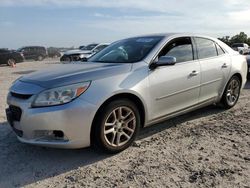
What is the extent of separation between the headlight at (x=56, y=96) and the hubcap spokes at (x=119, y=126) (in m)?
0.56

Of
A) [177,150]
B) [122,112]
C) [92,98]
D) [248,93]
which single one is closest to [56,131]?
[92,98]

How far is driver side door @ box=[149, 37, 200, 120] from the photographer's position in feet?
15.8

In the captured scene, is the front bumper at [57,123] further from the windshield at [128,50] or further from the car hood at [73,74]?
the windshield at [128,50]

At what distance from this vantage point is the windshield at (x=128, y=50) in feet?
16.6

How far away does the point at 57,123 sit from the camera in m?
3.95

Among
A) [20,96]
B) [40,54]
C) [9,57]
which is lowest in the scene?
[40,54]

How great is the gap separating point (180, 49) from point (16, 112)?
2.72 metres

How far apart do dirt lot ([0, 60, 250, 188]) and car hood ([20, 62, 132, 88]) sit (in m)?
1.00

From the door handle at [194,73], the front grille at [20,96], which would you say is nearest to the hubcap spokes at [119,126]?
the front grille at [20,96]

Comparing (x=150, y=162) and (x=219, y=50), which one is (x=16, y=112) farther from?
(x=219, y=50)

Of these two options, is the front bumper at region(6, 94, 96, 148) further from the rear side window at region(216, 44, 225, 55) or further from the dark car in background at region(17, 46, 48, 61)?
the dark car in background at region(17, 46, 48, 61)

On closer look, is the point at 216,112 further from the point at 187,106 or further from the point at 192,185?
the point at 192,185

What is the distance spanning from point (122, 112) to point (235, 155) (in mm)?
1552

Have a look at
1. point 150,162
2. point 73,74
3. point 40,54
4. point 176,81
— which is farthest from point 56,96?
point 40,54
